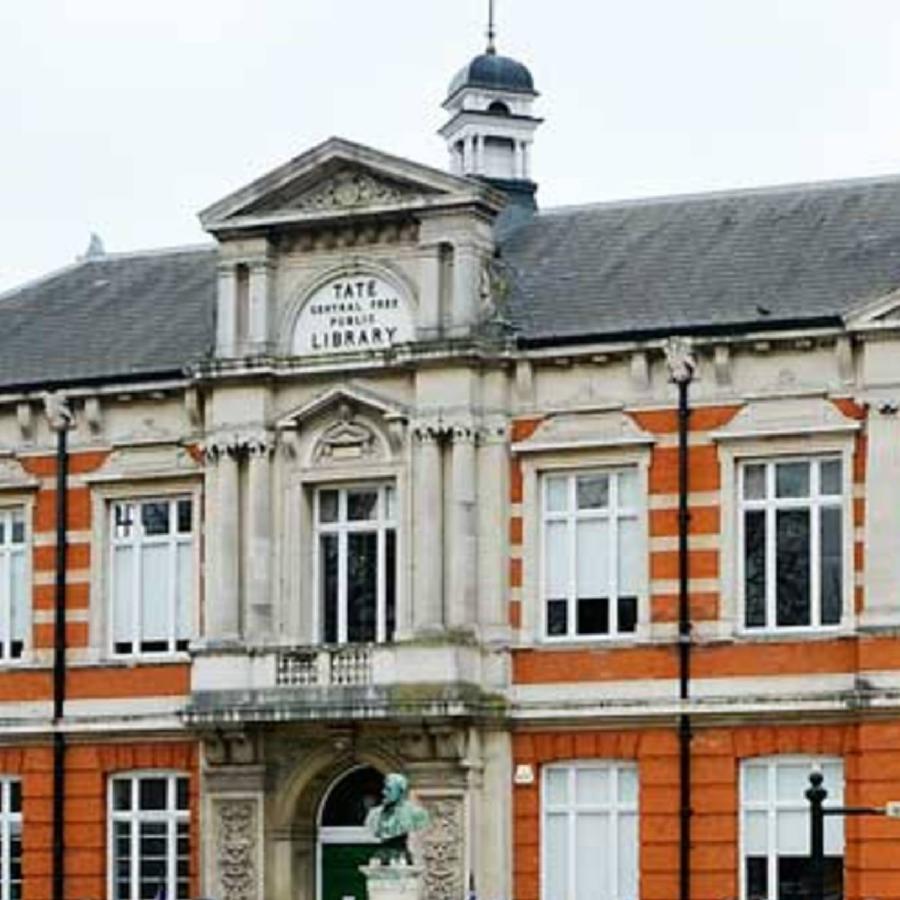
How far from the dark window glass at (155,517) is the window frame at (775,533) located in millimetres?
9058

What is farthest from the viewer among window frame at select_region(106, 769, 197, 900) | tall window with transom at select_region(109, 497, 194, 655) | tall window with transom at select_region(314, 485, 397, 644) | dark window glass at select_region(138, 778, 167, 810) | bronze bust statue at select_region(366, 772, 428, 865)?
tall window with transom at select_region(109, 497, 194, 655)

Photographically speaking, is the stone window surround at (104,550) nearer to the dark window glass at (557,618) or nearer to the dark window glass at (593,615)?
the dark window glass at (557,618)

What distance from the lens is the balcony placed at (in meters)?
42.8

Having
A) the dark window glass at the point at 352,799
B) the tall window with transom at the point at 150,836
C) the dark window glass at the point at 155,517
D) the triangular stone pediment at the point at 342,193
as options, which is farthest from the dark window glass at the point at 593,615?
the dark window glass at the point at 155,517

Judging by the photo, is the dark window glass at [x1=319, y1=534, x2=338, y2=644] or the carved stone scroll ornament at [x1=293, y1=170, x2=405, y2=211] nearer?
the carved stone scroll ornament at [x1=293, y1=170, x2=405, y2=211]

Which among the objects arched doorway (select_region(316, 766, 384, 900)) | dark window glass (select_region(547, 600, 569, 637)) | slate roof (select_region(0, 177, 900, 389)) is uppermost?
slate roof (select_region(0, 177, 900, 389))

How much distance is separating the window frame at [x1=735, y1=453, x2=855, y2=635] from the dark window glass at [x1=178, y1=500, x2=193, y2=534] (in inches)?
340

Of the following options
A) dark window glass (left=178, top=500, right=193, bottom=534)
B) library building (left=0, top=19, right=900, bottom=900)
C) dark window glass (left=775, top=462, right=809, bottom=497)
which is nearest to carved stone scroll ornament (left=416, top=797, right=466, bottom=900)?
library building (left=0, top=19, right=900, bottom=900)

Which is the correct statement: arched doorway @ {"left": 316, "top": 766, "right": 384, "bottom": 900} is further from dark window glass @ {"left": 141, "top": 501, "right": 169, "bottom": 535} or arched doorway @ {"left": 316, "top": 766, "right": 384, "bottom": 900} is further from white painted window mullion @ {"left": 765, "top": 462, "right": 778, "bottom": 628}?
white painted window mullion @ {"left": 765, "top": 462, "right": 778, "bottom": 628}

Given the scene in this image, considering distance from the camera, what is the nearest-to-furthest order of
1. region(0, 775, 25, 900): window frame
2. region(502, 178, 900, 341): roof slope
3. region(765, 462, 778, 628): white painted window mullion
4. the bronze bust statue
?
the bronze bust statue
region(765, 462, 778, 628): white painted window mullion
region(502, 178, 900, 341): roof slope
region(0, 775, 25, 900): window frame

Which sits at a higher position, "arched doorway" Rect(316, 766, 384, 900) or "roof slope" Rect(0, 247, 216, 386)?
"roof slope" Rect(0, 247, 216, 386)

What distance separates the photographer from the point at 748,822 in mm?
41531

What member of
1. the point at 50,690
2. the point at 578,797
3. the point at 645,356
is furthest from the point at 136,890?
the point at 645,356

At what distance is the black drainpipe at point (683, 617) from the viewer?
41.7 meters
